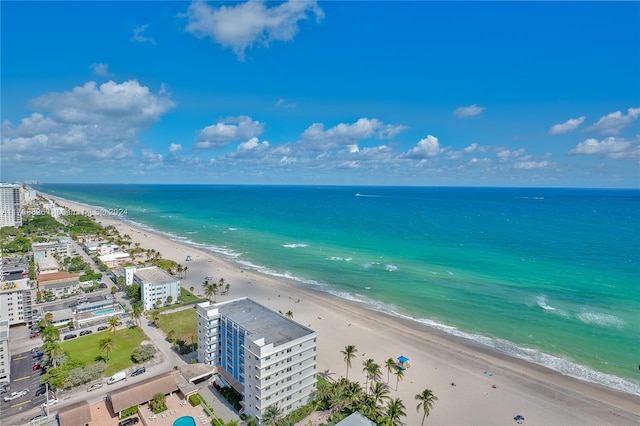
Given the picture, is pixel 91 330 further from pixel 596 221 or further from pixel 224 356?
pixel 596 221

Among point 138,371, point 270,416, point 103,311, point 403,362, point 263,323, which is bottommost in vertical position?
point 138,371

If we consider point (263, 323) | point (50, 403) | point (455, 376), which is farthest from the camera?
point (455, 376)

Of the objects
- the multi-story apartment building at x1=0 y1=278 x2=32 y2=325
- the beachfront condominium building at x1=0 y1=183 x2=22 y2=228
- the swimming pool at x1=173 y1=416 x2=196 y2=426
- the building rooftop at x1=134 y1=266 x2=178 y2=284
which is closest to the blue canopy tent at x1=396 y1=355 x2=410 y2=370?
the swimming pool at x1=173 y1=416 x2=196 y2=426

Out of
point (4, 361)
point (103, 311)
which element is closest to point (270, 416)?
point (4, 361)

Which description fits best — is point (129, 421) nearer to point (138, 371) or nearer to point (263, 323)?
point (138, 371)

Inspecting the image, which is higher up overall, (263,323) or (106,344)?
(263,323)

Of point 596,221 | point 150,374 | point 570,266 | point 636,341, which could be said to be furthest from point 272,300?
point 596,221

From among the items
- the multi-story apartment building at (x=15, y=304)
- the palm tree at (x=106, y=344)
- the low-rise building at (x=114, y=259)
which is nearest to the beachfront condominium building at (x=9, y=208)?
the low-rise building at (x=114, y=259)
